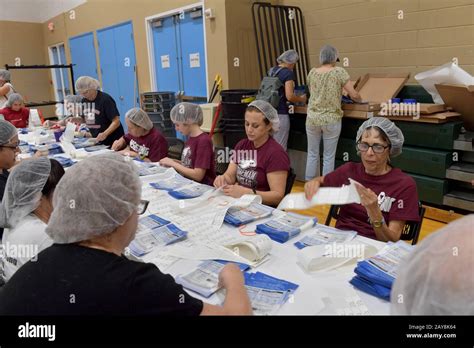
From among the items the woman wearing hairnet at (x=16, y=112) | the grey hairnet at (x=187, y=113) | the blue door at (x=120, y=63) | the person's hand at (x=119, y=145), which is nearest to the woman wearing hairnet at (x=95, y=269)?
the grey hairnet at (x=187, y=113)

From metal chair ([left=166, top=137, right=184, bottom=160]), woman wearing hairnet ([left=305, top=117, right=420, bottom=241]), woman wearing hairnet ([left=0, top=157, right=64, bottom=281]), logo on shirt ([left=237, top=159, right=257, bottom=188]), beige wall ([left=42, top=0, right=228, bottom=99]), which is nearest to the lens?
woman wearing hairnet ([left=0, top=157, right=64, bottom=281])

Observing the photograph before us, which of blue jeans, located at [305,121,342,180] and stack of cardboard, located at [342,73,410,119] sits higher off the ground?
stack of cardboard, located at [342,73,410,119]

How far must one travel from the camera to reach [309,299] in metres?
1.15

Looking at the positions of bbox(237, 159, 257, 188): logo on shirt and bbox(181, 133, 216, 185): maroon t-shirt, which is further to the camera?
bbox(181, 133, 216, 185): maroon t-shirt

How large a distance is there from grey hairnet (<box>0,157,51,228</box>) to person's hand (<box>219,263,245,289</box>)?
2.59 feet

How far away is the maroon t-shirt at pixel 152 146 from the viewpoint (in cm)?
334

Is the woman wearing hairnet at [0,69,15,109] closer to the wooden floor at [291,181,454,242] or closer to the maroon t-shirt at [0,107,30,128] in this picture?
the maroon t-shirt at [0,107,30,128]

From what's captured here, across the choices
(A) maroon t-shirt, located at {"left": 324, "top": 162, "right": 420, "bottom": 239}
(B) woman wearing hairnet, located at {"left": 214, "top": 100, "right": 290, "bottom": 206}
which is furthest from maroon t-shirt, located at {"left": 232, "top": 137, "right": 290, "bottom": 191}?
(A) maroon t-shirt, located at {"left": 324, "top": 162, "right": 420, "bottom": 239}

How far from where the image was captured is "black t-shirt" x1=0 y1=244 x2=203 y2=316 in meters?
0.88

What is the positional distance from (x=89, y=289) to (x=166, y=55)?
17.9ft

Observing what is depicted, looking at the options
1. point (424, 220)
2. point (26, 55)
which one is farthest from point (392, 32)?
point (26, 55)

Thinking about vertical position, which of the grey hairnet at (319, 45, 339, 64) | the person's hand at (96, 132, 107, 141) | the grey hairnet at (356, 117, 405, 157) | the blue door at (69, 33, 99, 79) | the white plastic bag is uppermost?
the blue door at (69, 33, 99, 79)

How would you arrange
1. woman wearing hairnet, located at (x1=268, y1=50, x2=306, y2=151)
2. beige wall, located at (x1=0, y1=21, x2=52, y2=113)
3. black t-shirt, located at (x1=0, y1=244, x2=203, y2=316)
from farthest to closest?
beige wall, located at (x1=0, y1=21, x2=52, y2=113) < woman wearing hairnet, located at (x1=268, y1=50, x2=306, y2=151) < black t-shirt, located at (x1=0, y1=244, x2=203, y2=316)

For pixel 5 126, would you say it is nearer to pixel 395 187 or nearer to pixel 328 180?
pixel 328 180
